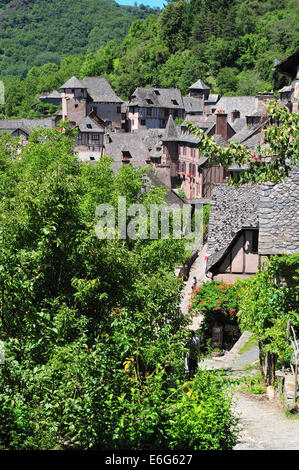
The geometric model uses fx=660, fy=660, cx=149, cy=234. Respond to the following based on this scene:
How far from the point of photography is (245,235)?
1070 inches

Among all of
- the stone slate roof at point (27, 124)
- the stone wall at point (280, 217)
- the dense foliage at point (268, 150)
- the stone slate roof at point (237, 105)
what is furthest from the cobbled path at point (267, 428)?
the stone slate roof at point (27, 124)

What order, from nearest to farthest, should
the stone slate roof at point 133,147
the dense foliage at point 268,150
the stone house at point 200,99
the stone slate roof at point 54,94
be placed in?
the dense foliage at point 268,150
the stone slate roof at point 133,147
the stone house at point 200,99
the stone slate roof at point 54,94

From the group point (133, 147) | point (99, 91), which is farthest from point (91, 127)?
point (99, 91)

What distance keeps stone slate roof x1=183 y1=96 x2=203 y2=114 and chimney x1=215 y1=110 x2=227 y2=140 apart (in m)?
39.3

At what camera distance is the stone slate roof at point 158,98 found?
99.9 metres

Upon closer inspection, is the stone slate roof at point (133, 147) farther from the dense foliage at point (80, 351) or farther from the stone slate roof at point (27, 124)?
the dense foliage at point (80, 351)

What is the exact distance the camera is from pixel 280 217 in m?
13.9

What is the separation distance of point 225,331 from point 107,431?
667 inches

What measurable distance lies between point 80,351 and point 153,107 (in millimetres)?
91791

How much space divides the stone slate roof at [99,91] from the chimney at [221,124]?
43.1 meters

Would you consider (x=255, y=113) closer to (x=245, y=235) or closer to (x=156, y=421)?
(x=245, y=235)

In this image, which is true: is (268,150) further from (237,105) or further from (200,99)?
(200,99)

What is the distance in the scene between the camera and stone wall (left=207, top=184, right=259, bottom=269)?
3012cm

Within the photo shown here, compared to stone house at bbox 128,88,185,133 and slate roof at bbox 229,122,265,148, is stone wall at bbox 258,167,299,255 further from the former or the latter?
stone house at bbox 128,88,185,133
